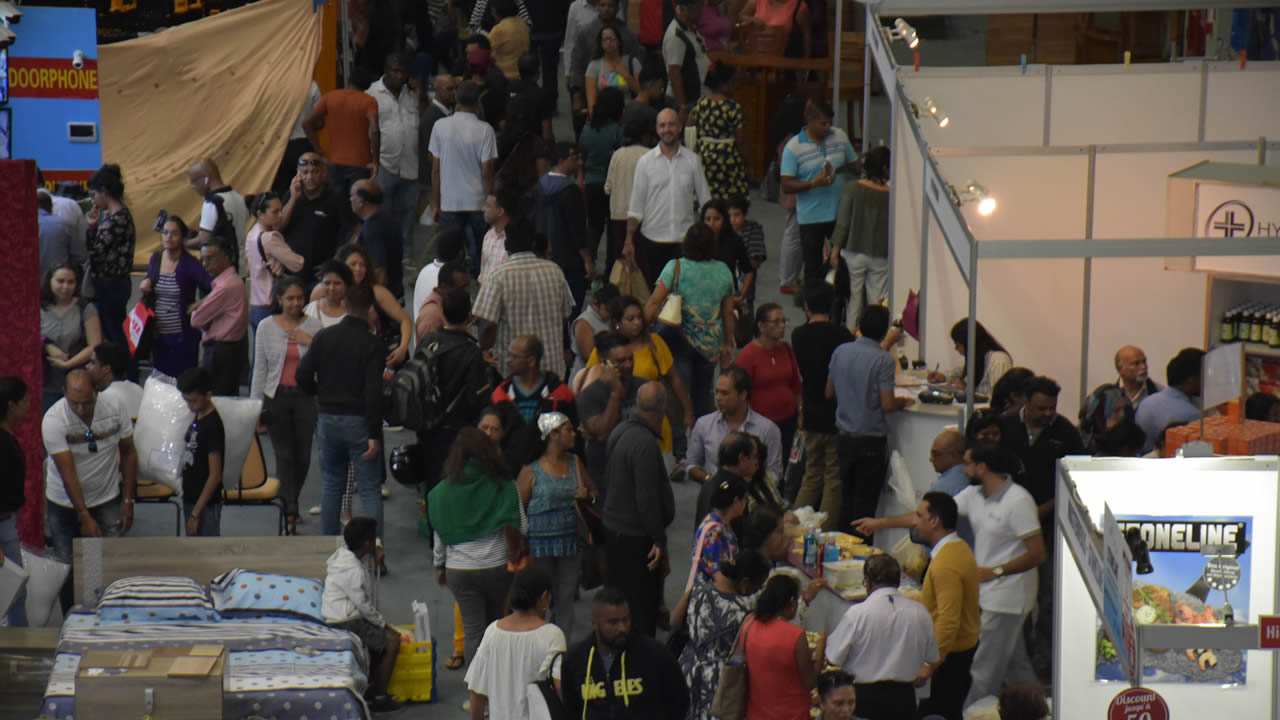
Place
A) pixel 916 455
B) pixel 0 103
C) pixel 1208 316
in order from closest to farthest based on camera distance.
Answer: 1. pixel 916 455
2. pixel 0 103
3. pixel 1208 316

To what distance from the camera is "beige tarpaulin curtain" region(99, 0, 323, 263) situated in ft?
48.2

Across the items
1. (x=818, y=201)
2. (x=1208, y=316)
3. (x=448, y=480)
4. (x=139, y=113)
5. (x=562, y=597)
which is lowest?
(x=562, y=597)

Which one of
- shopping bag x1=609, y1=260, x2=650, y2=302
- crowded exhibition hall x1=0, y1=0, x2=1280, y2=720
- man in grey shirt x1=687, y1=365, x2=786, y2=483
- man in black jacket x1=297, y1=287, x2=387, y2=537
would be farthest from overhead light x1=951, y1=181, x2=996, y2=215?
man in black jacket x1=297, y1=287, x2=387, y2=537

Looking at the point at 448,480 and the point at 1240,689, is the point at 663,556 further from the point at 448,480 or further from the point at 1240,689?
the point at 1240,689

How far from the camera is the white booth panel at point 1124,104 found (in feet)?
39.4

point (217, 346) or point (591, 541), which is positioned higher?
point (217, 346)

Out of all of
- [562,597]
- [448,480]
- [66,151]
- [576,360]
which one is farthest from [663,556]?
[66,151]

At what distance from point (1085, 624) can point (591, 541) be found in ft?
10.5

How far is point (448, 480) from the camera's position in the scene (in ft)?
25.4

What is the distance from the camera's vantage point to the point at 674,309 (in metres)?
10.0

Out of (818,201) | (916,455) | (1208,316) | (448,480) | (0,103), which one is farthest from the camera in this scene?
(818,201)

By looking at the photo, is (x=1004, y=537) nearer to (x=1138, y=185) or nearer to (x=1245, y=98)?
(x=1138, y=185)

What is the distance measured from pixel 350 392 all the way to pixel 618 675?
328cm

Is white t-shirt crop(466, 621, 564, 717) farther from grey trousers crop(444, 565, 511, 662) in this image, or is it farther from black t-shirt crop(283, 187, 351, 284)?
black t-shirt crop(283, 187, 351, 284)
